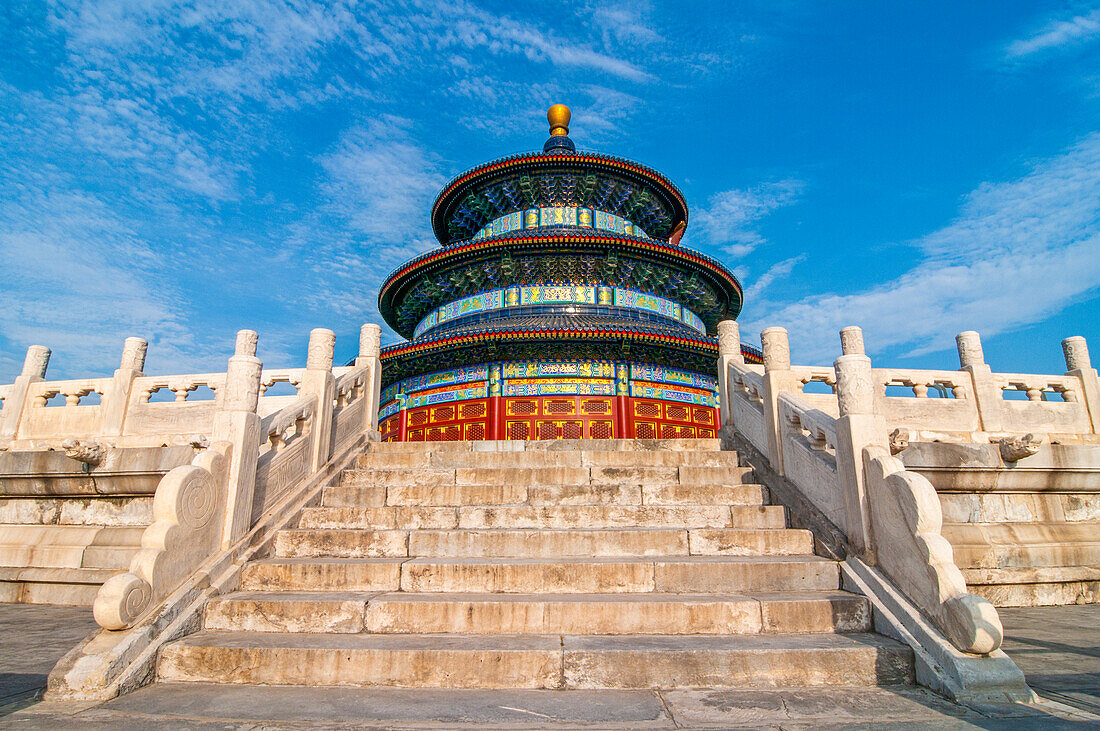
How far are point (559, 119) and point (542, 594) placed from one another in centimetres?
2477

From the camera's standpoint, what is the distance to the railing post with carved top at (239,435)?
205 inches

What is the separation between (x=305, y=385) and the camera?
7305 millimetres

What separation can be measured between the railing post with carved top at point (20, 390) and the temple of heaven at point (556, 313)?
9.16 m

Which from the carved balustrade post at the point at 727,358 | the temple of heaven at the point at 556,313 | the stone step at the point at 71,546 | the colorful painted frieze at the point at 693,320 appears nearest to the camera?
the stone step at the point at 71,546

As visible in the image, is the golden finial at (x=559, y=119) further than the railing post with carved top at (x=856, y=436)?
Yes

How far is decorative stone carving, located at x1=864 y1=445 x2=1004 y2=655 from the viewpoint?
11.9 feet

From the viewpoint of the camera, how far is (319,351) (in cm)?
739

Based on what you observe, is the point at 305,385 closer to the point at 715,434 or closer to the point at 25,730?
the point at 25,730

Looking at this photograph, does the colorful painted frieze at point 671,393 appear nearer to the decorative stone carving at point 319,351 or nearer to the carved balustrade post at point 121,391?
the decorative stone carving at point 319,351

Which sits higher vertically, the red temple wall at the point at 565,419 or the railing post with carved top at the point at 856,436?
the red temple wall at the point at 565,419

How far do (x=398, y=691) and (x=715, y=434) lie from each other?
1520 cm

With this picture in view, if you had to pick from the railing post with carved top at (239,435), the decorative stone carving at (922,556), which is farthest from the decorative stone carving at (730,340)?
the railing post with carved top at (239,435)

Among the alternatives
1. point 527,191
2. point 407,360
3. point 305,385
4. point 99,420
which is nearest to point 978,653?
point 305,385

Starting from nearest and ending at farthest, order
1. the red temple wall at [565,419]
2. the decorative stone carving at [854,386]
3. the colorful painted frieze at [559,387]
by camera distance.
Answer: the decorative stone carving at [854,386] → the red temple wall at [565,419] → the colorful painted frieze at [559,387]
